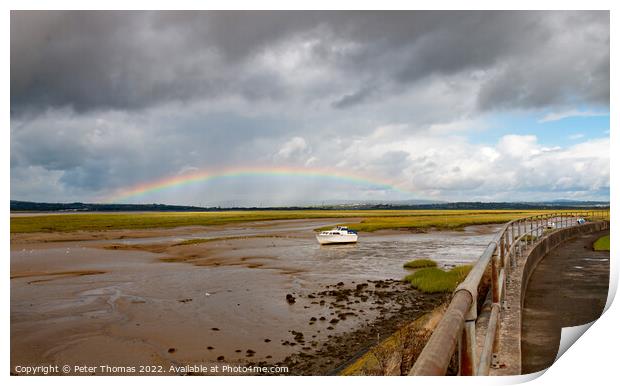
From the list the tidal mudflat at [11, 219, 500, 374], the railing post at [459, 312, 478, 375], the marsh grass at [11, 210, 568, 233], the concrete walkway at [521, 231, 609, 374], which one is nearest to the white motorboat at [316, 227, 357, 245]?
the tidal mudflat at [11, 219, 500, 374]

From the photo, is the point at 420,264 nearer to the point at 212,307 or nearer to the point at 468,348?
the point at 212,307

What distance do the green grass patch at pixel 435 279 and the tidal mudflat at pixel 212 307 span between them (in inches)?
27.3

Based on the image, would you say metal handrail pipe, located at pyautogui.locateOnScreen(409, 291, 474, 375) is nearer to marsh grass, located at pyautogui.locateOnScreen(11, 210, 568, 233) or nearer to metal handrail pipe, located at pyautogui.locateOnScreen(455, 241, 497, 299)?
metal handrail pipe, located at pyautogui.locateOnScreen(455, 241, 497, 299)

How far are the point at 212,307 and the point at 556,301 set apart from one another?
440 inches

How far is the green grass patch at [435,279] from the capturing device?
1772 centimetres

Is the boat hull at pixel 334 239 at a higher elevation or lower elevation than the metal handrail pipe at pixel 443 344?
lower

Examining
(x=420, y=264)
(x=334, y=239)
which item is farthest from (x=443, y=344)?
(x=334, y=239)

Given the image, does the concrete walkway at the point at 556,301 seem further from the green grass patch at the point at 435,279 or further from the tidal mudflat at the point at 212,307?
the green grass patch at the point at 435,279

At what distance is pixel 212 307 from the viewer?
15.4m

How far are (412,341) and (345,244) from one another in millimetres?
29194

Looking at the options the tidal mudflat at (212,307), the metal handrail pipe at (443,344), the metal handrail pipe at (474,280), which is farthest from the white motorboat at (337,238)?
the metal handrail pipe at (443,344)

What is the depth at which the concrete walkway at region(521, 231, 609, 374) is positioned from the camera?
520cm

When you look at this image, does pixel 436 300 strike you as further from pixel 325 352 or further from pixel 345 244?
pixel 345 244

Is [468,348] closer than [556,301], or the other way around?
[468,348]
